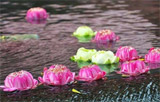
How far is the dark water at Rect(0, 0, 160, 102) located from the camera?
11.3 ft

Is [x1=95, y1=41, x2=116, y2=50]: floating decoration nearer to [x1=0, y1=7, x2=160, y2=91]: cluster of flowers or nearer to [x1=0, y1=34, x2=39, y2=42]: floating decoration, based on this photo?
[x1=0, y1=7, x2=160, y2=91]: cluster of flowers

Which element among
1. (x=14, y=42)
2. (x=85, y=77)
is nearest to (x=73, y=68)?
(x=85, y=77)

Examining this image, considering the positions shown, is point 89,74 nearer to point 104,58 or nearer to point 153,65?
point 104,58

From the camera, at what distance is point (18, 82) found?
3.57m

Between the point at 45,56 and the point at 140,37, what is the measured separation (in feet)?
4.75

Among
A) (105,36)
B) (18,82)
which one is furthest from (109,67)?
(105,36)

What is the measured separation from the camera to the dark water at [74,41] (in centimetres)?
345

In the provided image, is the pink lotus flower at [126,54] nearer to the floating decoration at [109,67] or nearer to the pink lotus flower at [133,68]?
the floating decoration at [109,67]

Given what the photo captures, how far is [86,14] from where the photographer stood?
7.34 metres

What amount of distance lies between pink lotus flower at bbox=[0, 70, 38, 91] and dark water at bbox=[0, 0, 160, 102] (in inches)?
2.4

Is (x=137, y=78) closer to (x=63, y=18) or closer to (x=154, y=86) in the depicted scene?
(x=154, y=86)

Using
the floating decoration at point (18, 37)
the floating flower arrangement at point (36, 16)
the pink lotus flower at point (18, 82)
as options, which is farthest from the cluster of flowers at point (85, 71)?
the floating flower arrangement at point (36, 16)

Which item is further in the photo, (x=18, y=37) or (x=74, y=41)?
(x=18, y=37)

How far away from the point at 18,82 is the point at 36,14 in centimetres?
376
